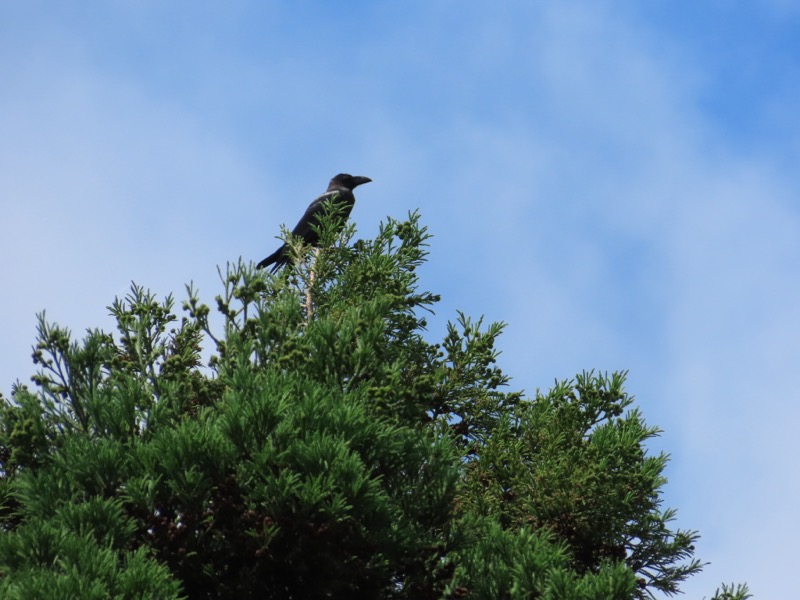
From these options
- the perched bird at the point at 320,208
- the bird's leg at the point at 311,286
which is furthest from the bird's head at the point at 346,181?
the bird's leg at the point at 311,286

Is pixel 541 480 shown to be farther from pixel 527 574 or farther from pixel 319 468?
pixel 319 468

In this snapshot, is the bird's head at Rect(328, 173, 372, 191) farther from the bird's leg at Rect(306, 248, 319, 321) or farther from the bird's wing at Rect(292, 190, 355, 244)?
the bird's leg at Rect(306, 248, 319, 321)

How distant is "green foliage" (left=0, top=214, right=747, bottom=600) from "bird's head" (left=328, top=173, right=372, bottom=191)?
718 centimetres

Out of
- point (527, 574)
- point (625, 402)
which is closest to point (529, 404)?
point (625, 402)

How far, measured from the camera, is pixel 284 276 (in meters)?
13.5

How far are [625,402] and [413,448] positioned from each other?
12.6ft

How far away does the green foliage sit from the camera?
28.3 feet

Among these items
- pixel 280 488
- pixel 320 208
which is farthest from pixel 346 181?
pixel 280 488

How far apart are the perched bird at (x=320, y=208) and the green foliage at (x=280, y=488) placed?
5.00 meters

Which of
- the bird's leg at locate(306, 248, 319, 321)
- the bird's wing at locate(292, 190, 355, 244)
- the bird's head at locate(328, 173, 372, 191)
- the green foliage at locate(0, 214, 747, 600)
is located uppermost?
the bird's head at locate(328, 173, 372, 191)

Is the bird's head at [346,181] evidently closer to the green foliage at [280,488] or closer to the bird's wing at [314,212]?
the bird's wing at [314,212]

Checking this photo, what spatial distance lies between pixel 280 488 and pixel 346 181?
10762mm

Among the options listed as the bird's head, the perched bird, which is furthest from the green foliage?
the bird's head

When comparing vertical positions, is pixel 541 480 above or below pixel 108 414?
above
